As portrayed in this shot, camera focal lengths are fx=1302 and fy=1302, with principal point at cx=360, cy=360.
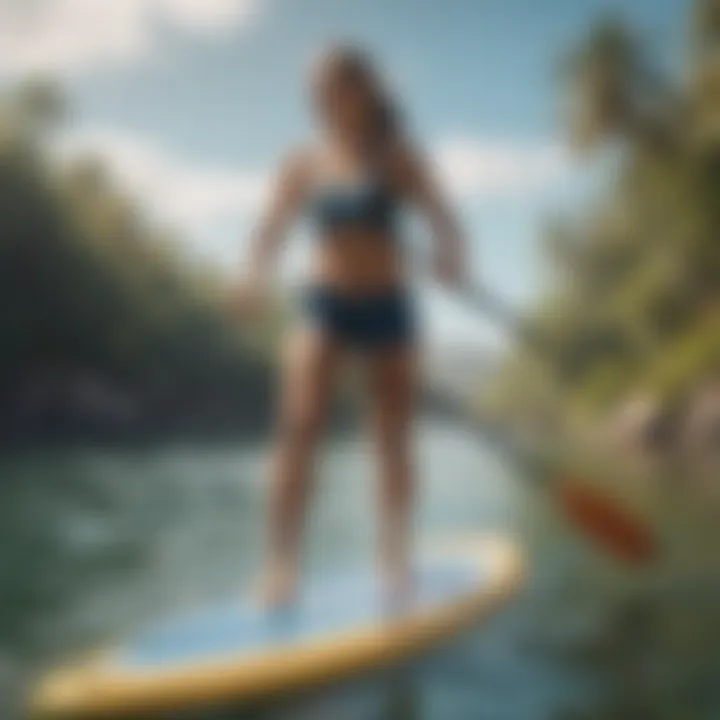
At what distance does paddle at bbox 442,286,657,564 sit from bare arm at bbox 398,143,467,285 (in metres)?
0.03

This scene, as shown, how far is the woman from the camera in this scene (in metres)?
1.31

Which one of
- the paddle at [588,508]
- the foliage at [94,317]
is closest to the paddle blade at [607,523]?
the paddle at [588,508]

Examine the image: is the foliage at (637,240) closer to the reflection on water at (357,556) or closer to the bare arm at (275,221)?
the reflection on water at (357,556)

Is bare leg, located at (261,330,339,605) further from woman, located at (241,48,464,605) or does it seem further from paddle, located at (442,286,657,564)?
paddle, located at (442,286,657,564)

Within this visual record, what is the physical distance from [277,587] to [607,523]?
348 millimetres

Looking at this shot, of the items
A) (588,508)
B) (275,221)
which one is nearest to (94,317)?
(275,221)

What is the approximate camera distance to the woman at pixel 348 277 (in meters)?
1.31

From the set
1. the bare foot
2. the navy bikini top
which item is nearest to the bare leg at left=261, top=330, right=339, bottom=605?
the bare foot

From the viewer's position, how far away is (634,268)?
1.42m

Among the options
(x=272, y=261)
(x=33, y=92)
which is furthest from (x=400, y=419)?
(x=33, y=92)

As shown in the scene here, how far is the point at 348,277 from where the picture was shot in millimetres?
1318

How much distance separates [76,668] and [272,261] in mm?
441

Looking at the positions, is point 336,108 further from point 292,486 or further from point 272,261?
point 292,486

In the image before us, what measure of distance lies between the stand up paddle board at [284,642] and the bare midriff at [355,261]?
0.29m
